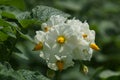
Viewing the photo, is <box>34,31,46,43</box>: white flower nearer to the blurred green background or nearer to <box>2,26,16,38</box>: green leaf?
<box>2,26,16,38</box>: green leaf

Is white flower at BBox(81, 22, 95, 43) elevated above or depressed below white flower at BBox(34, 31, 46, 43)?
above

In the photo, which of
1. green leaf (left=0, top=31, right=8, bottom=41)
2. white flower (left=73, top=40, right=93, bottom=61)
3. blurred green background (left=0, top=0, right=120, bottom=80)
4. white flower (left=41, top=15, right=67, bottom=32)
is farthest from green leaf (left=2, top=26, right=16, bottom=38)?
blurred green background (left=0, top=0, right=120, bottom=80)

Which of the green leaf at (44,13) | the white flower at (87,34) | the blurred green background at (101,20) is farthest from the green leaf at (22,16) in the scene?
the blurred green background at (101,20)

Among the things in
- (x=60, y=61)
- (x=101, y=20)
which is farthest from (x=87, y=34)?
(x=101, y=20)

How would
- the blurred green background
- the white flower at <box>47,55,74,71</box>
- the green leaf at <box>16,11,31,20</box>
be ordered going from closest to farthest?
the white flower at <box>47,55,74,71</box> → the green leaf at <box>16,11,31,20</box> → the blurred green background

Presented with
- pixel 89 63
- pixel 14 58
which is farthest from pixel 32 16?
pixel 89 63

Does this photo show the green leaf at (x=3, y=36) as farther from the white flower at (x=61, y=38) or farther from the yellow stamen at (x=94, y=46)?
the yellow stamen at (x=94, y=46)

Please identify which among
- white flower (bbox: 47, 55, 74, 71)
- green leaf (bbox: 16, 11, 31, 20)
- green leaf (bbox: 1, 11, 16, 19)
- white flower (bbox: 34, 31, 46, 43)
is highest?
green leaf (bbox: 16, 11, 31, 20)

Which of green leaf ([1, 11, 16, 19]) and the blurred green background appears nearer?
green leaf ([1, 11, 16, 19])

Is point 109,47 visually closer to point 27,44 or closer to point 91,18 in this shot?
point 91,18
